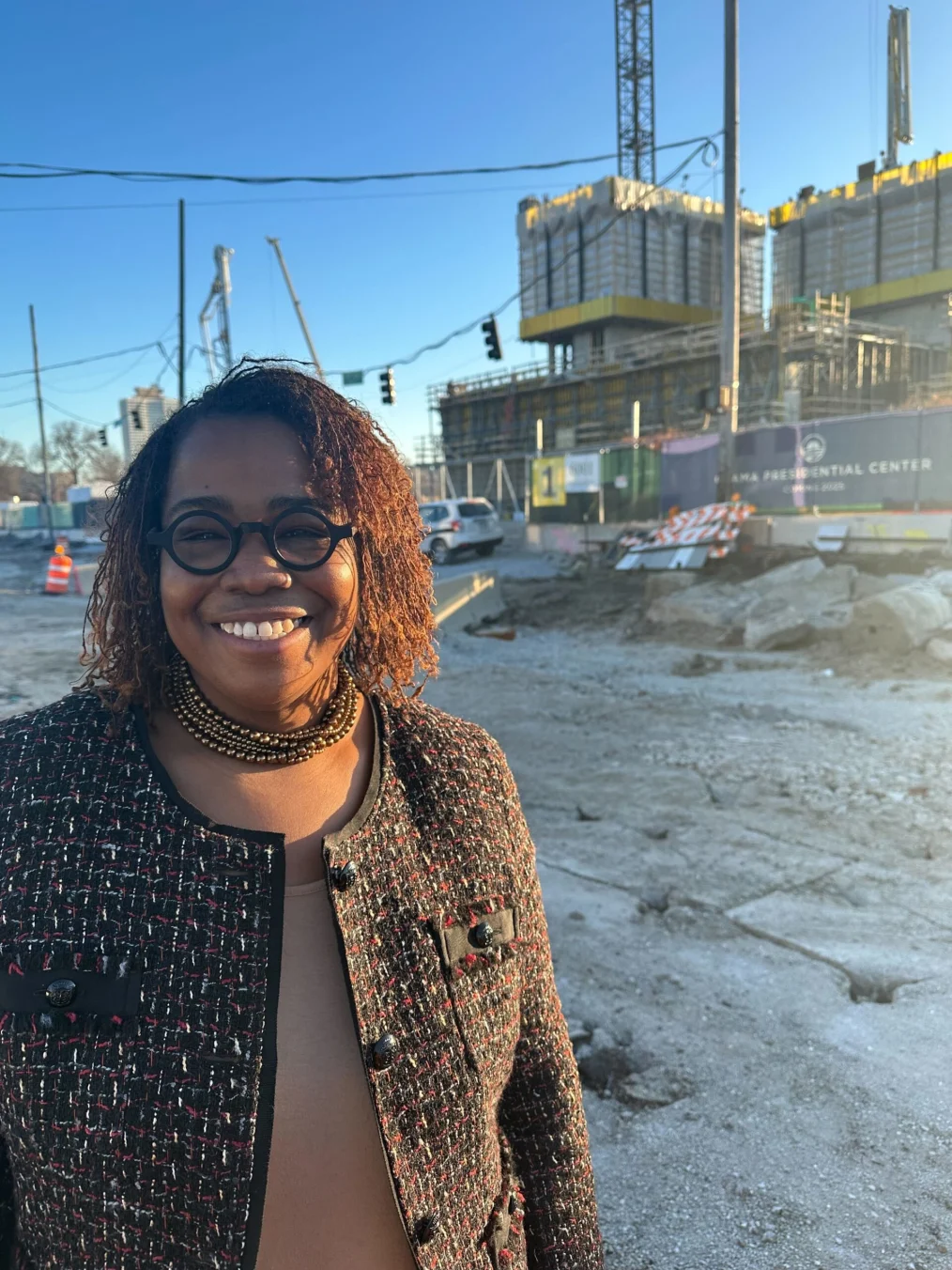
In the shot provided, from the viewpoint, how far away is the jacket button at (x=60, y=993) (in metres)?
1.16

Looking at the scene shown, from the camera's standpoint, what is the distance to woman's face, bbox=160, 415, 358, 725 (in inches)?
54.6

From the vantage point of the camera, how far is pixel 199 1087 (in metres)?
1.17

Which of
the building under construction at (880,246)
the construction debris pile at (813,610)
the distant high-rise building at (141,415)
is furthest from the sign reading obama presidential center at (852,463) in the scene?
the building under construction at (880,246)

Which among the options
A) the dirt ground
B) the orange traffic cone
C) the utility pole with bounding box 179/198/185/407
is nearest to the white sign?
the utility pole with bounding box 179/198/185/407

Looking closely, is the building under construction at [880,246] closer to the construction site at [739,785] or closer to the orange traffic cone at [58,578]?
the construction site at [739,785]

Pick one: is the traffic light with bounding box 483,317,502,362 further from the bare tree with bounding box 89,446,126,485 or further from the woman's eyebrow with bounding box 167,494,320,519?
the bare tree with bounding box 89,446,126,485

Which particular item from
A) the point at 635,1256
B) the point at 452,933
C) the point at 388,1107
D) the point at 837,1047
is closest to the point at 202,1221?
the point at 388,1107

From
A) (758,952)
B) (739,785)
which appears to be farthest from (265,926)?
(739,785)

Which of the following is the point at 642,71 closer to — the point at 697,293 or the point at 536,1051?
the point at 697,293

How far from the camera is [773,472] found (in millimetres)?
15336

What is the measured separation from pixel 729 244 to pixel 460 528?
9.99 metres

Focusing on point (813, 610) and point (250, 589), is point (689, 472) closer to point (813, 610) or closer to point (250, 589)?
point (813, 610)

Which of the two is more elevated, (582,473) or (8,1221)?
(582,473)

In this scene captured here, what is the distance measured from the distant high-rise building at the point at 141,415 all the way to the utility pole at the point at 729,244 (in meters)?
9.01
